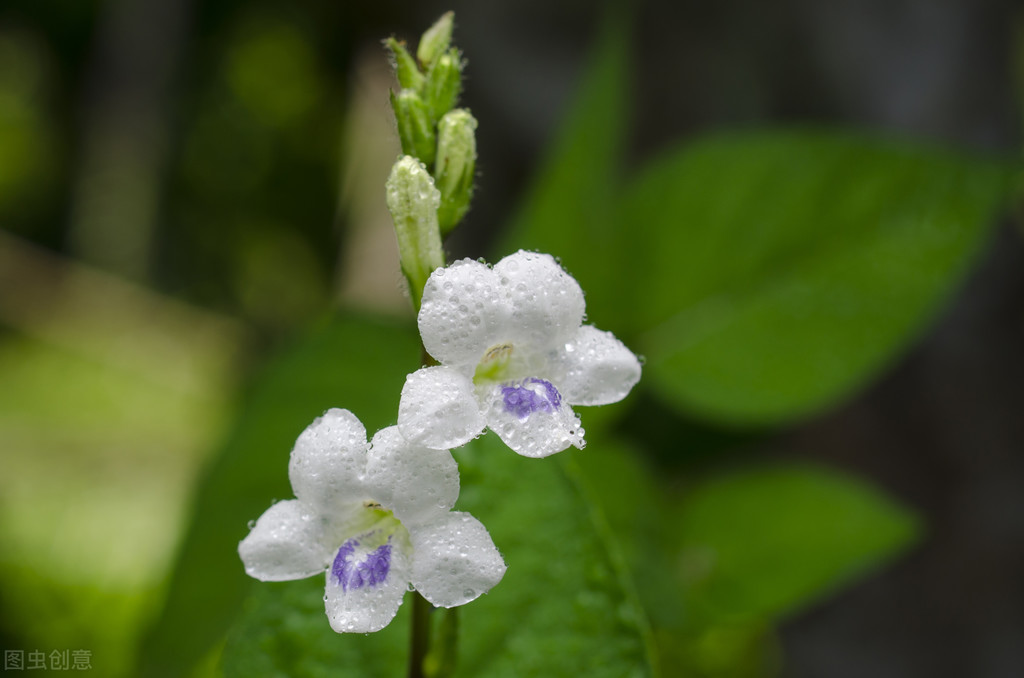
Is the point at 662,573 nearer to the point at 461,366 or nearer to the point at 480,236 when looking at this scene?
the point at 461,366

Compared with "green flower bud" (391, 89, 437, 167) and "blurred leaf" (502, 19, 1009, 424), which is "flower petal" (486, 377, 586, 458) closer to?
"green flower bud" (391, 89, 437, 167)

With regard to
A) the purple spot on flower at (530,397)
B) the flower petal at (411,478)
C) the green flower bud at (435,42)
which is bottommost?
the flower petal at (411,478)

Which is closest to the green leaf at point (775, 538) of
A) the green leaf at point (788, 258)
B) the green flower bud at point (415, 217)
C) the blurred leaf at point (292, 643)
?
the green leaf at point (788, 258)

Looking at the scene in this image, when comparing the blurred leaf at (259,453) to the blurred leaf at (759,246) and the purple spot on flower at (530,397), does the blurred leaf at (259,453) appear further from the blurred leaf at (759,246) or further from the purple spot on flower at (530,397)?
the purple spot on flower at (530,397)

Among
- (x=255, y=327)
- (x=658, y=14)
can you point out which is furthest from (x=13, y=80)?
(x=658, y=14)

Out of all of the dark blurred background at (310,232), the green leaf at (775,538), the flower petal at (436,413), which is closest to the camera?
the flower petal at (436,413)

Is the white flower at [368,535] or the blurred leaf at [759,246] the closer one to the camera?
the white flower at [368,535]

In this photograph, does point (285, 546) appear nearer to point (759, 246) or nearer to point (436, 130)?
point (436, 130)

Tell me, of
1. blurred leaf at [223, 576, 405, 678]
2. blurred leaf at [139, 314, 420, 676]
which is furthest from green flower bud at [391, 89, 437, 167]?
blurred leaf at [139, 314, 420, 676]
